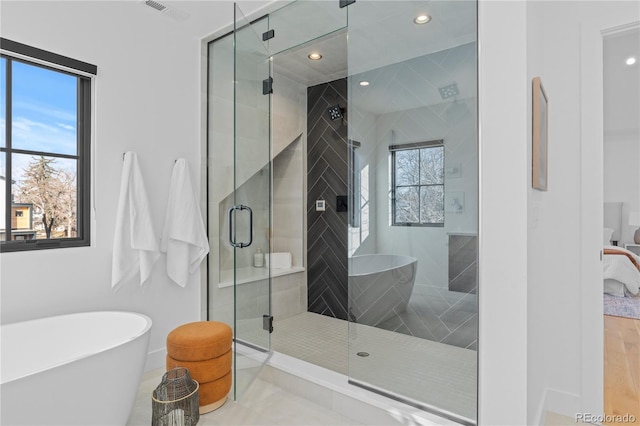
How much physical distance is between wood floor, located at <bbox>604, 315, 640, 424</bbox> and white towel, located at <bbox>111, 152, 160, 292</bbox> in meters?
3.09

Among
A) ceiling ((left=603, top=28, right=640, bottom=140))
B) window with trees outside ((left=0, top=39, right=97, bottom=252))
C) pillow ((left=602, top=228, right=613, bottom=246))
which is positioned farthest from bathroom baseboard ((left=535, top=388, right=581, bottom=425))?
pillow ((left=602, top=228, right=613, bottom=246))

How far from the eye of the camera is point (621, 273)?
13.3ft

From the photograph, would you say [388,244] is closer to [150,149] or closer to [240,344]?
[240,344]

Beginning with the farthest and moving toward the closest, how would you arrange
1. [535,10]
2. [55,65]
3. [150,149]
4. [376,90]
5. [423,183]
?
[150,149] → [55,65] → [376,90] → [423,183] → [535,10]

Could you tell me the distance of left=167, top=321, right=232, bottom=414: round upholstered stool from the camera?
2.18 metres

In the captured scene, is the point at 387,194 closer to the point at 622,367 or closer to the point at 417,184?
the point at 417,184

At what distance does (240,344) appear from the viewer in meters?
2.42

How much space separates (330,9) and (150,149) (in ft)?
5.48

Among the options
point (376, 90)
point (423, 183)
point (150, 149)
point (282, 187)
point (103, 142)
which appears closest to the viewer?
point (423, 183)

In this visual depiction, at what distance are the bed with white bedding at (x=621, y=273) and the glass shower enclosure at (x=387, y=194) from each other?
3.26m

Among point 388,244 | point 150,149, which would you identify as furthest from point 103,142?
point 388,244

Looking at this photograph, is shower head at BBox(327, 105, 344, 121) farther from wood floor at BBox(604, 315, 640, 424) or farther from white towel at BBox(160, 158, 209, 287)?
wood floor at BBox(604, 315, 640, 424)

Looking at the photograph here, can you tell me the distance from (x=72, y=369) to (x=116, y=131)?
1652 mm

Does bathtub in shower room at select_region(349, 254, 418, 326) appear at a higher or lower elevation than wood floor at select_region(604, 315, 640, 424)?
higher
